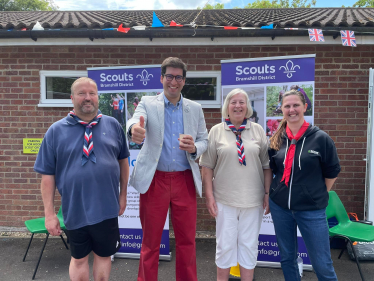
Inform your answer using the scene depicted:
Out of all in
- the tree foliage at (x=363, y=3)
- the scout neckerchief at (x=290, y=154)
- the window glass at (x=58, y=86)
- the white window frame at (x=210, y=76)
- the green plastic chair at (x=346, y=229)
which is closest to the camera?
the scout neckerchief at (x=290, y=154)

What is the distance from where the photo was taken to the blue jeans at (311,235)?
2334 mm

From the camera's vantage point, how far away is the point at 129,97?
3686mm

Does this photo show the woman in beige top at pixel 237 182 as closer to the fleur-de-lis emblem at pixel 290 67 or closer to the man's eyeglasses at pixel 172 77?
the man's eyeglasses at pixel 172 77

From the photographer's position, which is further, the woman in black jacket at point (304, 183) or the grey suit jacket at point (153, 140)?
the grey suit jacket at point (153, 140)

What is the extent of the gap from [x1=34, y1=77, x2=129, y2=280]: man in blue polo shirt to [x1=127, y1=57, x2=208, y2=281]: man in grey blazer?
304mm

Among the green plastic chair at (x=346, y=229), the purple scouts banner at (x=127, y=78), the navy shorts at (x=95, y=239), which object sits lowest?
the green plastic chair at (x=346, y=229)

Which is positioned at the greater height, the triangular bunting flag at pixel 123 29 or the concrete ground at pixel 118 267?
the triangular bunting flag at pixel 123 29

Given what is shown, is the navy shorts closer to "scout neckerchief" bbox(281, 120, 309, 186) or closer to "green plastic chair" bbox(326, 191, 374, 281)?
"scout neckerchief" bbox(281, 120, 309, 186)

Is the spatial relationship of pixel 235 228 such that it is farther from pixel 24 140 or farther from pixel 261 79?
pixel 24 140

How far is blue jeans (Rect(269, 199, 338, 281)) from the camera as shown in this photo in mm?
2334

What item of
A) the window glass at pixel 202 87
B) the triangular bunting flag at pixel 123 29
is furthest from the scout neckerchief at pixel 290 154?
the triangular bunting flag at pixel 123 29

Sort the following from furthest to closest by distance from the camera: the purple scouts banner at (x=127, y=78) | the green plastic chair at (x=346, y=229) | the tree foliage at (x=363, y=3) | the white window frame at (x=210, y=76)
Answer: the tree foliage at (x=363, y=3) → the white window frame at (x=210, y=76) → the purple scouts banner at (x=127, y=78) → the green plastic chair at (x=346, y=229)

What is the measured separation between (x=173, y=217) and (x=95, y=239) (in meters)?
0.71

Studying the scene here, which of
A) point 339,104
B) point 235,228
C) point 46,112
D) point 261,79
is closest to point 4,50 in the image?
point 46,112
